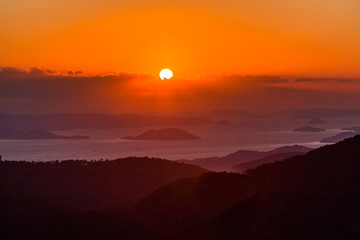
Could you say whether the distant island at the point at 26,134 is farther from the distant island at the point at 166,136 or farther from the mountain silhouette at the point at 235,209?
the mountain silhouette at the point at 235,209

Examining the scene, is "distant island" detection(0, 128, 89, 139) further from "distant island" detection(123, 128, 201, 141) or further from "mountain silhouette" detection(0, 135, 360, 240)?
"mountain silhouette" detection(0, 135, 360, 240)

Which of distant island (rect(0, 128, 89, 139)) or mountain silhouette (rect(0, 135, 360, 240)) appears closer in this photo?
mountain silhouette (rect(0, 135, 360, 240))

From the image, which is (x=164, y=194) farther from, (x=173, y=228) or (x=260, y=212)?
(x=260, y=212)

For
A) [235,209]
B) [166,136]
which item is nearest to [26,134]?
[166,136]

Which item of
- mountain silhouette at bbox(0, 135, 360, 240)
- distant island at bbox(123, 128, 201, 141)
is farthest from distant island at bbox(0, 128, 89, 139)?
mountain silhouette at bbox(0, 135, 360, 240)

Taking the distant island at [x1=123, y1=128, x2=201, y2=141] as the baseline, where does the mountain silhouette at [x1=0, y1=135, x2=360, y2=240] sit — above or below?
below

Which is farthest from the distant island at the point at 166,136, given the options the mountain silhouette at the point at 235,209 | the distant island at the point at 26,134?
the mountain silhouette at the point at 235,209

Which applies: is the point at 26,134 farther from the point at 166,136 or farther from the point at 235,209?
the point at 235,209

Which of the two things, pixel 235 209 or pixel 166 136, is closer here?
pixel 235 209

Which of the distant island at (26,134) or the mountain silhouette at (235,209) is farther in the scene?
the distant island at (26,134)

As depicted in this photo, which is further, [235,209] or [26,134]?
[26,134]

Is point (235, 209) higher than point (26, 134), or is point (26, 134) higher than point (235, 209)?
point (26, 134)
